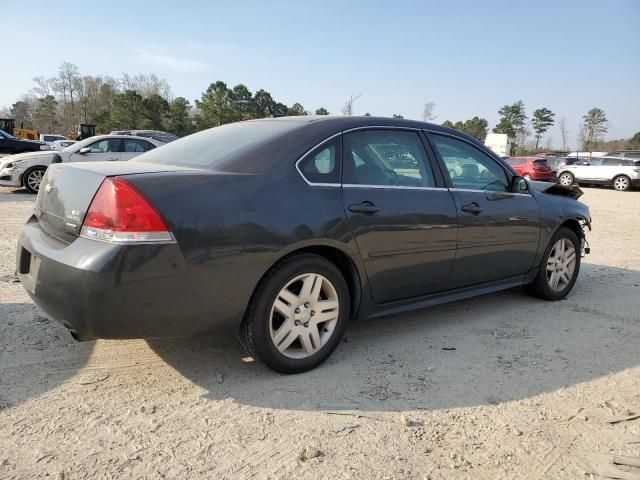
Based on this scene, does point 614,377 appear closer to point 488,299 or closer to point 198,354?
point 488,299

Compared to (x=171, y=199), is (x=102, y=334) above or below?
below

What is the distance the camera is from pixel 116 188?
2.44 meters

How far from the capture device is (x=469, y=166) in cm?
398

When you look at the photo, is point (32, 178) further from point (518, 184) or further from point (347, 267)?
point (518, 184)

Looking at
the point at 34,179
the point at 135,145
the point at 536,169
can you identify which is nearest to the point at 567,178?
the point at 536,169

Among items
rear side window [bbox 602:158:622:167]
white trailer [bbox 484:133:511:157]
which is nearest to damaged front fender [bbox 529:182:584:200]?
rear side window [bbox 602:158:622:167]

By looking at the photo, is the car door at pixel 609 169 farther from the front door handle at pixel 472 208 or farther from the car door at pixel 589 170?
the front door handle at pixel 472 208

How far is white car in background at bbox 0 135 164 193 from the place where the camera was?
1152cm

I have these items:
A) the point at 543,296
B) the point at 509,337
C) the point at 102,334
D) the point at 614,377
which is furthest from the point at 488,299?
the point at 102,334

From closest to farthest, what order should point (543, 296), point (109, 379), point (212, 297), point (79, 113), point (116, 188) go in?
point (116, 188), point (212, 297), point (109, 379), point (543, 296), point (79, 113)

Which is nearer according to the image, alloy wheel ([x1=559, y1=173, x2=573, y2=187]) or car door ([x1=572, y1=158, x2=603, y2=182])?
car door ([x1=572, y1=158, x2=603, y2=182])

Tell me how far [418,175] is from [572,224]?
7.26 ft

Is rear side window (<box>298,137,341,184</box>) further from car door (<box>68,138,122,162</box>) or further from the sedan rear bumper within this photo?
car door (<box>68,138,122,162</box>)

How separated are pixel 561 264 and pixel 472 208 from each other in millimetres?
1577
